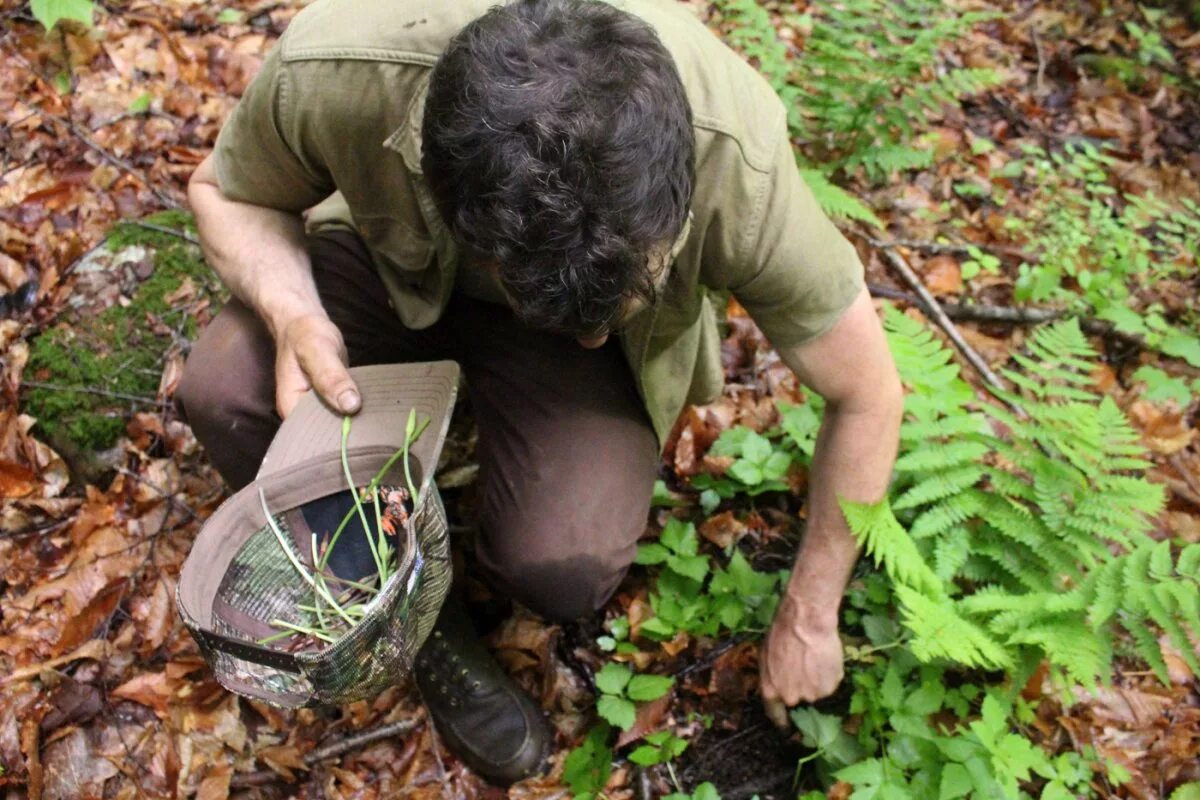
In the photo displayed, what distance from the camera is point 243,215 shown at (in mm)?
2395

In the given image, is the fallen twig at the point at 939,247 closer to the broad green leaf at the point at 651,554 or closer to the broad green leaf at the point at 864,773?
the broad green leaf at the point at 651,554

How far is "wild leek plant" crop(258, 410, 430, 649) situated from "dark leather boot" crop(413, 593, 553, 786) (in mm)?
626

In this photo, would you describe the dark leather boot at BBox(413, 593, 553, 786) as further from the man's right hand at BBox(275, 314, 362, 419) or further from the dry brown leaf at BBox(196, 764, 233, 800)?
the man's right hand at BBox(275, 314, 362, 419)

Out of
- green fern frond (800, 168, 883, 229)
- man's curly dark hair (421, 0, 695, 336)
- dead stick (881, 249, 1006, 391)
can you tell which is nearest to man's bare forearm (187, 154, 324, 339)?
man's curly dark hair (421, 0, 695, 336)

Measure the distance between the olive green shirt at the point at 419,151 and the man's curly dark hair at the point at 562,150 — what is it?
19 centimetres

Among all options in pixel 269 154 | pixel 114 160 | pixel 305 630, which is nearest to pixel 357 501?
pixel 305 630

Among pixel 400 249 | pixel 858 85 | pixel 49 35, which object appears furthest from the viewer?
pixel 49 35

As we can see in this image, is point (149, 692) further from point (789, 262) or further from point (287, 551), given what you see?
point (789, 262)

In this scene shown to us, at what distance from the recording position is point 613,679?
96.5 inches

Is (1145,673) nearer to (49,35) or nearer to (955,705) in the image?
(955,705)

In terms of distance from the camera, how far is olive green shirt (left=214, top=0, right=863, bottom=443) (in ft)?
6.20

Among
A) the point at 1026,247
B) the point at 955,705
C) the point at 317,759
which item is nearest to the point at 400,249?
the point at 317,759

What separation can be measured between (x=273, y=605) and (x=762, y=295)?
1.27 m

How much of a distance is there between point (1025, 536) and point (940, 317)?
1.21 metres
